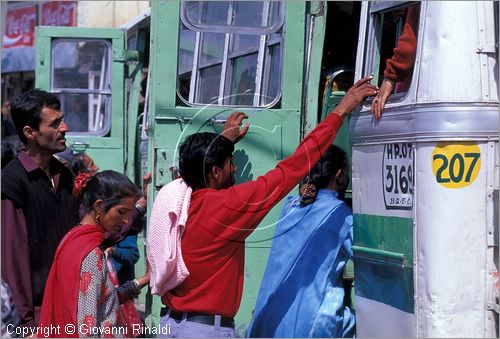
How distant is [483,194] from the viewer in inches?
139

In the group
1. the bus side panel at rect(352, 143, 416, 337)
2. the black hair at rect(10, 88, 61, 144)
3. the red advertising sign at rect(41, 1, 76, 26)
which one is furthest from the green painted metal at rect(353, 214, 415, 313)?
the red advertising sign at rect(41, 1, 76, 26)

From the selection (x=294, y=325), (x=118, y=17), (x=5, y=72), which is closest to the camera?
(x=294, y=325)

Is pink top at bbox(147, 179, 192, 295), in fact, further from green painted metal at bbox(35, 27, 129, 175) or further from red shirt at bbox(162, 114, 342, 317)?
green painted metal at bbox(35, 27, 129, 175)

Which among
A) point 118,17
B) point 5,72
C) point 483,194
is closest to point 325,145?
point 483,194

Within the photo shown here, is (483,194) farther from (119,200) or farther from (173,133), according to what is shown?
(173,133)

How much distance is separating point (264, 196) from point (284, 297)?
2.84 feet

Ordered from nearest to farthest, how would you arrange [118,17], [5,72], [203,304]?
[203,304], [118,17], [5,72]

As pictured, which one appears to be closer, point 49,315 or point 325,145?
point 49,315

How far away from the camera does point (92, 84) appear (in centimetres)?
823

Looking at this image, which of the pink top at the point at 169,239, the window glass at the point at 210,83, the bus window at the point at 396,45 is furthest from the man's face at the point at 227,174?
the window glass at the point at 210,83

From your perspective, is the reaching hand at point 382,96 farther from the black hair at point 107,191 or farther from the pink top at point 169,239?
the black hair at point 107,191

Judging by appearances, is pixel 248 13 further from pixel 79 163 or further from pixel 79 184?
pixel 79 163

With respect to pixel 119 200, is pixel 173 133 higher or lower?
higher

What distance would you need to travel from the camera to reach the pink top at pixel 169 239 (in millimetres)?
3814
